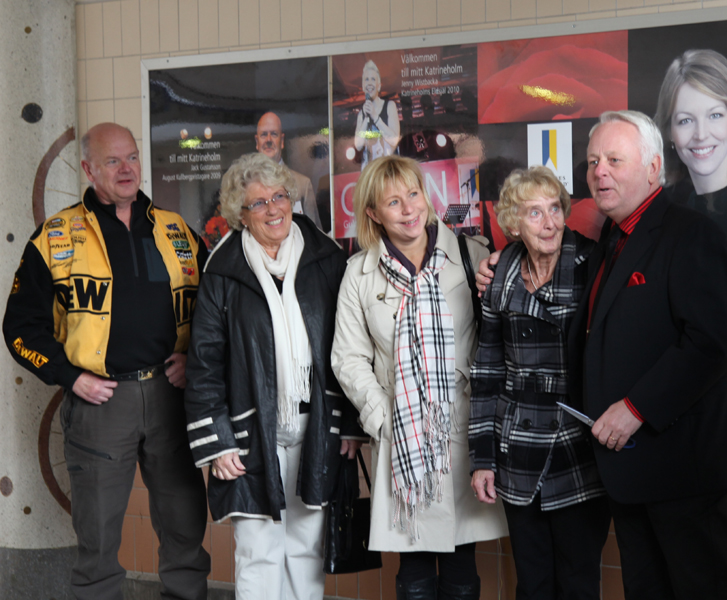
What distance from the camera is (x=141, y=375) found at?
244 cm

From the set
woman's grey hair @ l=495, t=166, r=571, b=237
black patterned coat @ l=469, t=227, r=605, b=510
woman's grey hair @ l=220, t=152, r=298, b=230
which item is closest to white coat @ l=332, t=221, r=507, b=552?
black patterned coat @ l=469, t=227, r=605, b=510

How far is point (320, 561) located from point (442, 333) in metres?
0.97

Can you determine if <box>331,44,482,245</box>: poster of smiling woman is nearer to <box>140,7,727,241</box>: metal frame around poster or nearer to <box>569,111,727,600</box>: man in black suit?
<box>140,7,727,241</box>: metal frame around poster

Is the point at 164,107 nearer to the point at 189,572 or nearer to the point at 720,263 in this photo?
the point at 189,572

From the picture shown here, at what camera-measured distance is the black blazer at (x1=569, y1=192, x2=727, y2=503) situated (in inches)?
62.7

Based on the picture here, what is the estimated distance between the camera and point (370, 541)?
219 cm

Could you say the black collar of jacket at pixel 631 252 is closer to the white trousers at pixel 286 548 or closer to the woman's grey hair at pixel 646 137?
the woman's grey hair at pixel 646 137

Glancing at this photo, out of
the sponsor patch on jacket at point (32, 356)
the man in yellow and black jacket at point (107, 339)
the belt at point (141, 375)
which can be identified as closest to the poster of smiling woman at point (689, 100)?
the man in yellow and black jacket at point (107, 339)

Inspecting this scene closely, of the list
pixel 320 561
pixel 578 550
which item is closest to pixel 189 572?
pixel 320 561

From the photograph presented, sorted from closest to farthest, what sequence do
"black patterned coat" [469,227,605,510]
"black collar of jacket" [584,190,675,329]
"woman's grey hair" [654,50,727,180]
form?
1. "black collar of jacket" [584,190,675,329]
2. "black patterned coat" [469,227,605,510]
3. "woman's grey hair" [654,50,727,180]

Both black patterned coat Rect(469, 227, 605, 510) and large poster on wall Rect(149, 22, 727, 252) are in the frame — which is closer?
black patterned coat Rect(469, 227, 605, 510)

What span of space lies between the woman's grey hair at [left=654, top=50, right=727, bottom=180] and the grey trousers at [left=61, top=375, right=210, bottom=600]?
2.10 m

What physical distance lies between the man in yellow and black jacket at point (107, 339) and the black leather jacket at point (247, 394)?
0.93 ft

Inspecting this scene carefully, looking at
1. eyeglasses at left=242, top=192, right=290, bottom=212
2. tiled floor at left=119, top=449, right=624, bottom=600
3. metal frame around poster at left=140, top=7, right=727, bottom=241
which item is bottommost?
tiled floor at left=119, top=449, right=624, bottom=600
